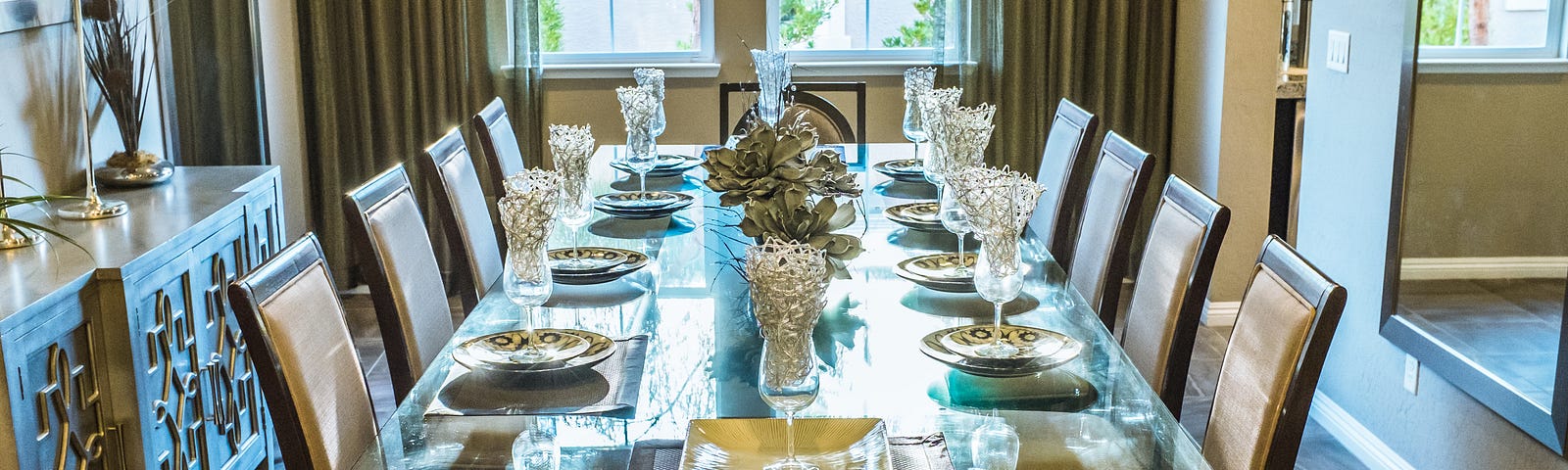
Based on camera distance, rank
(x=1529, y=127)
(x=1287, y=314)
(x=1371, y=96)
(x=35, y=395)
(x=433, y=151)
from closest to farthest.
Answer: (x=1287, y=314) < (x=35, y=395) < (x=1529, y=127) < (x=433, y=151) < (x=1371, y=96)

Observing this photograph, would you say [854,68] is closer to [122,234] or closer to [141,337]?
[122,234]

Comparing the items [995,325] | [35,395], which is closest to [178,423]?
[35,395]

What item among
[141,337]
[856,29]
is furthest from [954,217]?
[856,29]

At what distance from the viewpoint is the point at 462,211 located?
2.81 m

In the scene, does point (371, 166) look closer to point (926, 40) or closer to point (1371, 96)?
point (926, 40)

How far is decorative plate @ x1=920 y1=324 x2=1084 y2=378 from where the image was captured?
Result: 6.16ft

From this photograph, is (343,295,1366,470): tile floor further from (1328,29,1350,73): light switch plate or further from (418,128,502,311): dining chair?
(1328,29,1350,73): light switch plate

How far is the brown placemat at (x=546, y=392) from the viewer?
177cm

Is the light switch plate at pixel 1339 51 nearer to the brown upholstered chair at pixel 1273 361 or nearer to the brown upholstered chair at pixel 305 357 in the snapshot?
the brown upholstered chair at pixel 1273 361

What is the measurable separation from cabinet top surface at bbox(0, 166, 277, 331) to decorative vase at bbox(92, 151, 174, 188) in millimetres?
21

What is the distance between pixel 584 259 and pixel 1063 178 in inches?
45.2

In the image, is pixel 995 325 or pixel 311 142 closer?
pixel 995 325

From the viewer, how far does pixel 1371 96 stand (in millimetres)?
3125

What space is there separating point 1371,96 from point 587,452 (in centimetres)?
222
